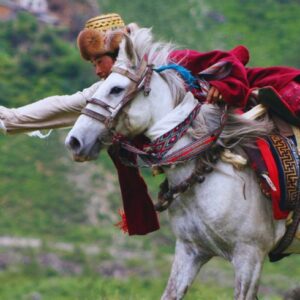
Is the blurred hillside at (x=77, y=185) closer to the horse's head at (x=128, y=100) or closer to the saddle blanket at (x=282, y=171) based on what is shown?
the saddle blanket at (x=282, y=171)

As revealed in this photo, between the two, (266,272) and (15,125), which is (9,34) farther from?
(15,125)

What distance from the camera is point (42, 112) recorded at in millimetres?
7691

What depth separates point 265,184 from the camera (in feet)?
23.8

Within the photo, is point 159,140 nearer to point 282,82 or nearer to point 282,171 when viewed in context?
point 282,171

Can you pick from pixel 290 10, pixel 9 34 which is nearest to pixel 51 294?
pixel 9 34

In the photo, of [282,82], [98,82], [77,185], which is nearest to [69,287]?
[77,185]

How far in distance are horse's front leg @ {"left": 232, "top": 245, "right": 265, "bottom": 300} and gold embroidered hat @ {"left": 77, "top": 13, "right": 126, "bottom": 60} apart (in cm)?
142

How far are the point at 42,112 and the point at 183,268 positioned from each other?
4.35 ft

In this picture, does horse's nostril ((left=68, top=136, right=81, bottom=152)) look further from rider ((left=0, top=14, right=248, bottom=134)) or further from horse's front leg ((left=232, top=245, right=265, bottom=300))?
horse's front leg ((left=232, top=245, right=265, bottom=300))

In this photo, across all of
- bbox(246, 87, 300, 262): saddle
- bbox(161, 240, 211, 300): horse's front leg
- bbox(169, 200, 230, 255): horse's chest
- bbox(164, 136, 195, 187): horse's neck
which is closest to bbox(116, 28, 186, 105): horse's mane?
bbox(164, 136, 195, 187): horse's neck

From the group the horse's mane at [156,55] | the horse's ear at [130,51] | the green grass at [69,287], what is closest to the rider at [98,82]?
the horse's mane at [156,55]

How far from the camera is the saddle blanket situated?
23.8 feet

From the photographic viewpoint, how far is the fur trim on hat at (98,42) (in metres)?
7.32

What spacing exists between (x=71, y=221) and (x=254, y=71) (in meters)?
11.6
